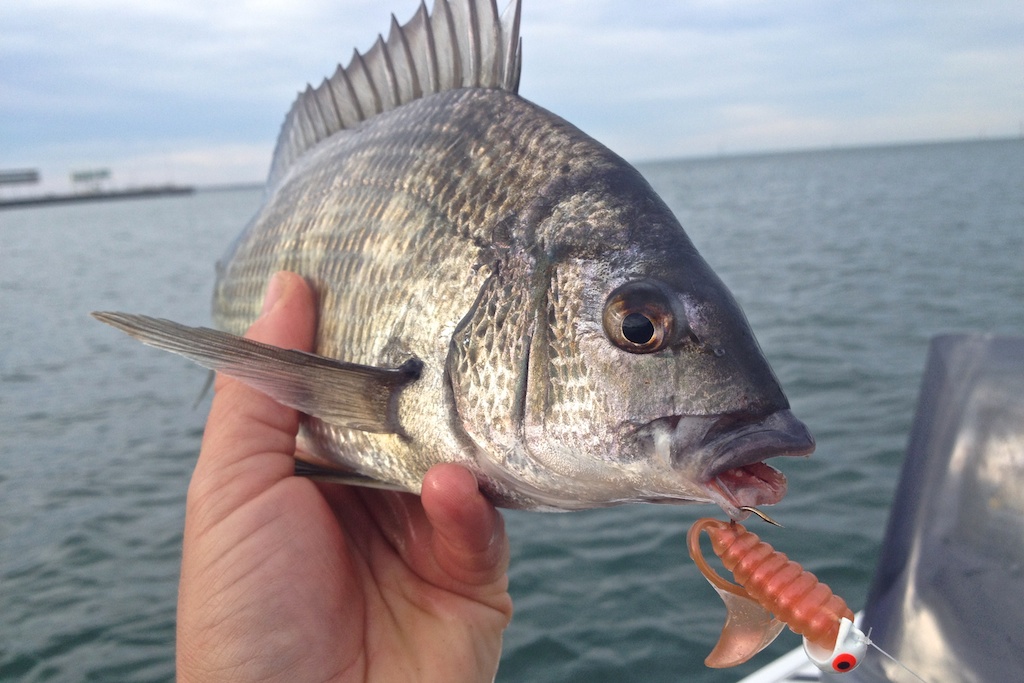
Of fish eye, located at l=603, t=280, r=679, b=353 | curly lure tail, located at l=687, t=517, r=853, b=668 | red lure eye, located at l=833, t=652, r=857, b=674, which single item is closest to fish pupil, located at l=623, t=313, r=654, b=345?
fish eye, located at l=603, t=280, r=679, b=353

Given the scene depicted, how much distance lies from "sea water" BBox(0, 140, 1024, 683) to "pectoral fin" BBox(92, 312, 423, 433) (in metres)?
4.33

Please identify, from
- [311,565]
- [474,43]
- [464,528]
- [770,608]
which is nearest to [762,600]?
[770,608]

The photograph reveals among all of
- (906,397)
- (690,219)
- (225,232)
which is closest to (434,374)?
(906,397)

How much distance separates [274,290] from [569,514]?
5828mm

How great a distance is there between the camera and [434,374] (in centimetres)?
201

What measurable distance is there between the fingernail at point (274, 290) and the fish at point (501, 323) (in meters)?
0.10

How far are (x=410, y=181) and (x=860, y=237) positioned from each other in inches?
1140

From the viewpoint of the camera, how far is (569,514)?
26.0 feet

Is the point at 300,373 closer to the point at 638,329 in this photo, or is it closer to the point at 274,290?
the point at 274,290

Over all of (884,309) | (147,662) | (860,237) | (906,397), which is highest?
(860,237)

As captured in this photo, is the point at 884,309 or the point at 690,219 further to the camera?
the point at 690,219

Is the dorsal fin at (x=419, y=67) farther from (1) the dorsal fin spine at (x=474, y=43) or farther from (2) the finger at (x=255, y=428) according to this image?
(2) the finger at (x=255, y=428)

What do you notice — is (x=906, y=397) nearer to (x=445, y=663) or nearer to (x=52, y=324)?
(x=445, y=663)

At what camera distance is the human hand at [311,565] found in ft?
6.72
